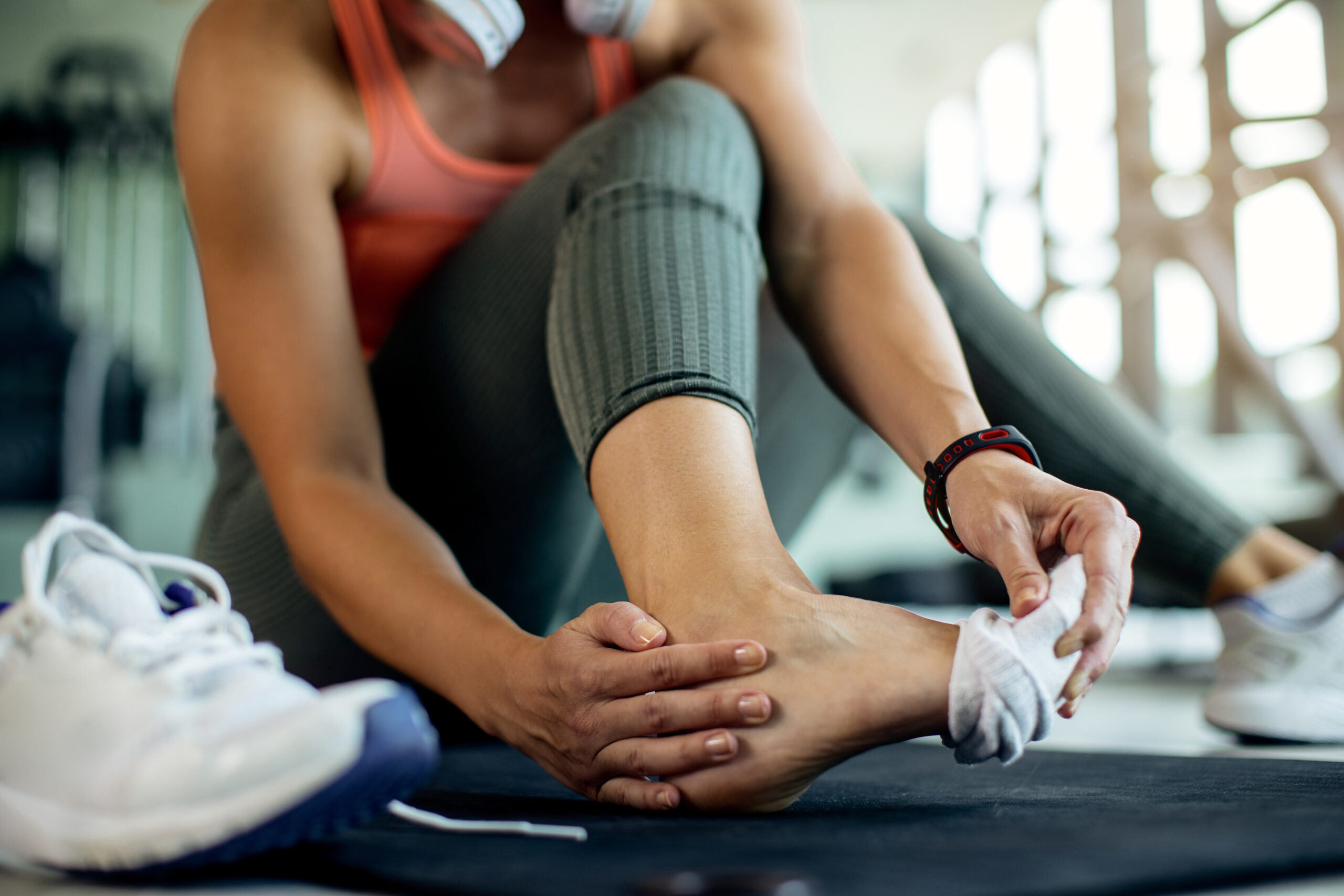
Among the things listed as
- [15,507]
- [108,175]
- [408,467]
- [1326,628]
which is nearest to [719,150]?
[408,467]

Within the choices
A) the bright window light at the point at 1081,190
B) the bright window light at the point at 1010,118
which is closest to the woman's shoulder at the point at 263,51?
the bright window light at the point at 1081,190

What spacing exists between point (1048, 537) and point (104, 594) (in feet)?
1.25

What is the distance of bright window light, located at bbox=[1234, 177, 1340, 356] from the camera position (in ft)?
10.5

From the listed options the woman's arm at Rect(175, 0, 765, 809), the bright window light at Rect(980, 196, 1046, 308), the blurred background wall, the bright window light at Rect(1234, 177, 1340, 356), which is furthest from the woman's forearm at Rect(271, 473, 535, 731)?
the bright window light at Rect(980, 196, 1046, 308)

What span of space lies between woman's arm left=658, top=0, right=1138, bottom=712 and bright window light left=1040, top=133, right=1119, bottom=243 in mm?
3788

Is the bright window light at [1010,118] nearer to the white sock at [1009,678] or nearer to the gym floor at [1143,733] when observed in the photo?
the gym floor at [1143,733]

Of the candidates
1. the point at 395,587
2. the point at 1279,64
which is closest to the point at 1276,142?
the point at 1279,64

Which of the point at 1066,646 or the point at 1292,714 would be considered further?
the point at 1292,714

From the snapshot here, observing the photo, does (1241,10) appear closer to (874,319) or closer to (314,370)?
(874,319)

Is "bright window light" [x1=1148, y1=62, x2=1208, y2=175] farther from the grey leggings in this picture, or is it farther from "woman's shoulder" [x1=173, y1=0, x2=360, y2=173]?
"woman's shoulder" [x1=173, y1=0, x2=360, y2=173]

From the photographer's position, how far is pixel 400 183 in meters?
0.72

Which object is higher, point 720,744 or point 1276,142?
point 1276,142

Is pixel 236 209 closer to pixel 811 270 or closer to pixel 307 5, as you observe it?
pixel 307 5

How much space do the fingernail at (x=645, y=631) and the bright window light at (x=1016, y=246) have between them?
4.65m
